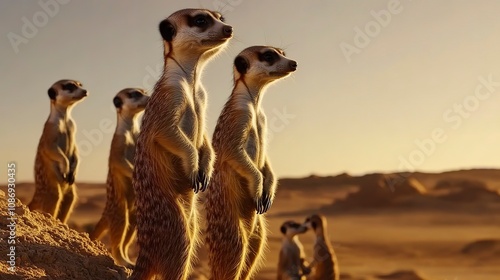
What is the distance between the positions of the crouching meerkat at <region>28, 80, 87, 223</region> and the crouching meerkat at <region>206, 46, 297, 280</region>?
364 cm

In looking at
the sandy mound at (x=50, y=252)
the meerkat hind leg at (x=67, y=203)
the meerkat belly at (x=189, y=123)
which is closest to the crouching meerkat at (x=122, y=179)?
the meerkat hind leg at (x=67, y=203)

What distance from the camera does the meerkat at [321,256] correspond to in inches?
389

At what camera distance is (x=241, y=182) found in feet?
17.3

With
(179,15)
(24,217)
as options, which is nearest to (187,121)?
(179,15)

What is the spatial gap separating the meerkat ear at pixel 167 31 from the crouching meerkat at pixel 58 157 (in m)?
3.98

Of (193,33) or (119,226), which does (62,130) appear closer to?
(119,226)

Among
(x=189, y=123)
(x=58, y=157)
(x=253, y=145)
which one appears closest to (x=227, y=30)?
(x=189, y=123)

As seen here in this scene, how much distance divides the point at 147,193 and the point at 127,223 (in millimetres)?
3374

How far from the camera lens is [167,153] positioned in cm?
476

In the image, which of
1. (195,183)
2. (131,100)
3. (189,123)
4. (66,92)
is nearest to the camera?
(195,183)

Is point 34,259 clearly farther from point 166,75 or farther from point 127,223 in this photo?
point 127,223

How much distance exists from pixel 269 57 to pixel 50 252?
191cm

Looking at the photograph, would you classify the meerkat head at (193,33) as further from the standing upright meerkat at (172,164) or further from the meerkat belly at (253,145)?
the meerkat belly at (253,145)

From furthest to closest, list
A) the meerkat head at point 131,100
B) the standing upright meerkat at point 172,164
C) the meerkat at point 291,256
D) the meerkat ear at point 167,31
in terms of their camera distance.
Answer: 1. the meerkat at point 291,256
2. the meerkat head at point 131,100
3. the meerkat ear at point 167,31
4. the standing upright meerkat at point 172,164
